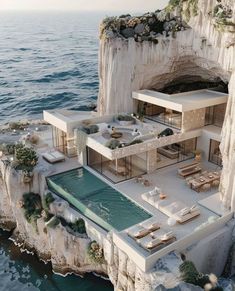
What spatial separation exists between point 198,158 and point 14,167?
50.5 ft

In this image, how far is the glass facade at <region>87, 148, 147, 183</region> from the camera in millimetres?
29109

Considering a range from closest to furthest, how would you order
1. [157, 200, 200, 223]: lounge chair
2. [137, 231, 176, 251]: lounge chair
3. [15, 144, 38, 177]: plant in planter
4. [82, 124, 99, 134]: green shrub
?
[137, 231, 176, 251]: lounge chair < [157, 200, 200, 223]: lounge chair < [15, 144, 38, 177]: plant in planter < [82, 124, 99, 134]: green shrub

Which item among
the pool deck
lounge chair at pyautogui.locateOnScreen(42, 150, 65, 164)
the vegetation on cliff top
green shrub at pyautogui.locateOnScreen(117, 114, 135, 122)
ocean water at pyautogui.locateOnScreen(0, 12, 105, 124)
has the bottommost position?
ocean water at pyautogui.locateOnScreen(0, 12, 105, 124)

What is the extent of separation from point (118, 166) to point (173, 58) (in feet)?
40.4

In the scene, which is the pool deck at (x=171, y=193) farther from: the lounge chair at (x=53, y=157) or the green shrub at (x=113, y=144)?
the lounge chair at (x=53, y=157)

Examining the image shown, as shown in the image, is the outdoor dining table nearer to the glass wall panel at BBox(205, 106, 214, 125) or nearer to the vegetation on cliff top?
the glass wall panel at BBox(205, 106, 214, 125)

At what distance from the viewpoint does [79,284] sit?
983 inches

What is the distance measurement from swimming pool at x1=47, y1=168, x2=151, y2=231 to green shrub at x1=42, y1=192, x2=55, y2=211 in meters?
0.76

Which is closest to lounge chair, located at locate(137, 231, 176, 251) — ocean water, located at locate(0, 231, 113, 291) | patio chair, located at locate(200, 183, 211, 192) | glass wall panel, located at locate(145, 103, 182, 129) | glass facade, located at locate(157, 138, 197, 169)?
ocean water, located at locate(0, 231, 113, 291)

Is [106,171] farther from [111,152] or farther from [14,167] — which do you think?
[14,167]

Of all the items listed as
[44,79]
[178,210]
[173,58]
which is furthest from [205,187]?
[44,79]

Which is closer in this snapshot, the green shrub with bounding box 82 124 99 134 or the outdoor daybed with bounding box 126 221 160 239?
the outdoor daybed with bounding box 126 221 160 239

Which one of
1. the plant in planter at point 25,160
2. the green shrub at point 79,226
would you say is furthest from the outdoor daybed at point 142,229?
the plant in planter at point 25,160

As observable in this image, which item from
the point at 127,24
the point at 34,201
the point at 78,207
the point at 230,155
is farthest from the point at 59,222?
the point at 127,24
